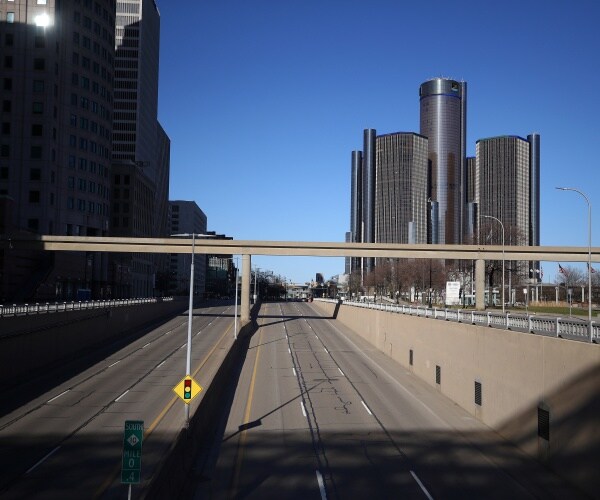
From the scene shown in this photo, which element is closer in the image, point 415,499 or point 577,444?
→ point 415,499

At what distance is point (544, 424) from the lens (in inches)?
904

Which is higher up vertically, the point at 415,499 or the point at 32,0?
the point at 32,0

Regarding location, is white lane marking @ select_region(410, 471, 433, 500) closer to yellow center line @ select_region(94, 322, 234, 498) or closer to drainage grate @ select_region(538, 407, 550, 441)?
drainage grate @ select_region(538, 407, 550, 441)

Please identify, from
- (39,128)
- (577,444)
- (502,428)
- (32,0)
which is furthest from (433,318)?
(32,0)

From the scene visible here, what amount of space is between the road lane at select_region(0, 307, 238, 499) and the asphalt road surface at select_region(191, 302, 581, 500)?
2.66m

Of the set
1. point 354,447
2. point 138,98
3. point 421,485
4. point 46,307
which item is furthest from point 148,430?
point 138,98

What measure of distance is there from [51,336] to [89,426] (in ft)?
58.3

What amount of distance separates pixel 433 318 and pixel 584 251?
36597mm

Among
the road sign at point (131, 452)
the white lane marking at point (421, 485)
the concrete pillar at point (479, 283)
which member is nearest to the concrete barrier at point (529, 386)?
the white lane marking at point (421, 485)

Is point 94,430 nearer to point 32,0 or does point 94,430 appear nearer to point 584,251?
point 584,251

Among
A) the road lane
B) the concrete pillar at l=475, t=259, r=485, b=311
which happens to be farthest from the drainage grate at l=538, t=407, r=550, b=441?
the concrete pillar at l=475, t=259, r=485, b=311

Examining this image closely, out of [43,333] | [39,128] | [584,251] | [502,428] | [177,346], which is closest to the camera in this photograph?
[502,428]

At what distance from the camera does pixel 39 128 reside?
93.4 m

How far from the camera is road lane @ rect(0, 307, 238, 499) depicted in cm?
1912
